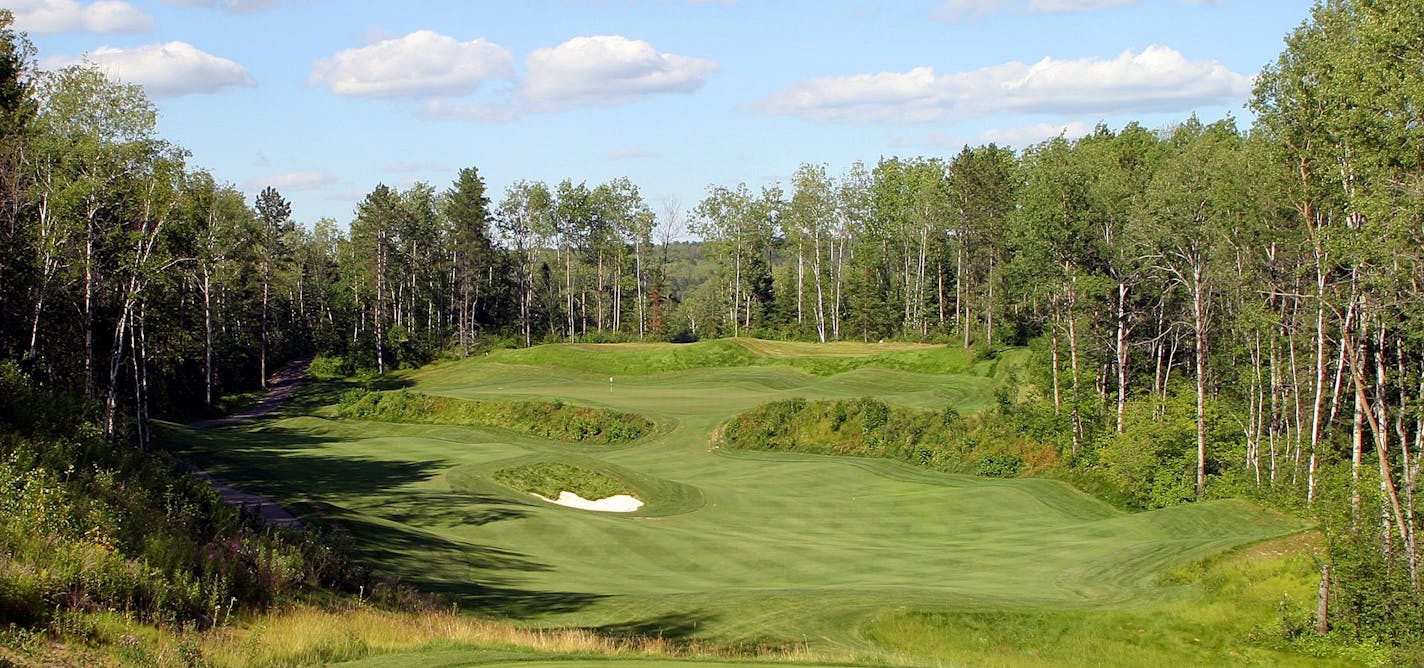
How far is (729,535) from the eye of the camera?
109 feet

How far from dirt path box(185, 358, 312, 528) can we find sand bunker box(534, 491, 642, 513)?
1148 centimetres

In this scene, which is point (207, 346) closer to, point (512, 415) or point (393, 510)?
point (512, 415)

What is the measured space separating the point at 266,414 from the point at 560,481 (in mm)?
37828

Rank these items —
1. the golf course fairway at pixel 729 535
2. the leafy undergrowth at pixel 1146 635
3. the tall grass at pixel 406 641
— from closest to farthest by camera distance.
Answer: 1. the tall grass at pixel 406 641
2. the leafy undergrowth at pixel 1146 635
3. the golf course fairway at pixel 729 535

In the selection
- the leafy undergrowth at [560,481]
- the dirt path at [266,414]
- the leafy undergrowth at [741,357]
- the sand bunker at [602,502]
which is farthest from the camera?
the leafy undergrowth at [741,357]

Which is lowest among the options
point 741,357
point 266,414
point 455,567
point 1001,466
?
point 1001,466

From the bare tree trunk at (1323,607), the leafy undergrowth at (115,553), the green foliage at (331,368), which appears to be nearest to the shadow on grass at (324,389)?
the green foliage at (331,368)

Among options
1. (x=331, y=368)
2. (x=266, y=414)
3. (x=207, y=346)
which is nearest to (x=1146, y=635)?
(x=266, y=414)

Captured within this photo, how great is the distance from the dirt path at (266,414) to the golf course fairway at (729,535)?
46.3 inches

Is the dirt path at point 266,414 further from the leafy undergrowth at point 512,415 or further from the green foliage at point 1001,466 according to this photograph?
the green foliage at point 1001,466

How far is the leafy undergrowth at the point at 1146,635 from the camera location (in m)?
20.9

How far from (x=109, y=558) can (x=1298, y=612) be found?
72.0 ft

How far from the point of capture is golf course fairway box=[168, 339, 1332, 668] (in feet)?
71.5

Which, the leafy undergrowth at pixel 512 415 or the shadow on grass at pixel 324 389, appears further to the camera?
the shadow on grass at pixel 324 389
